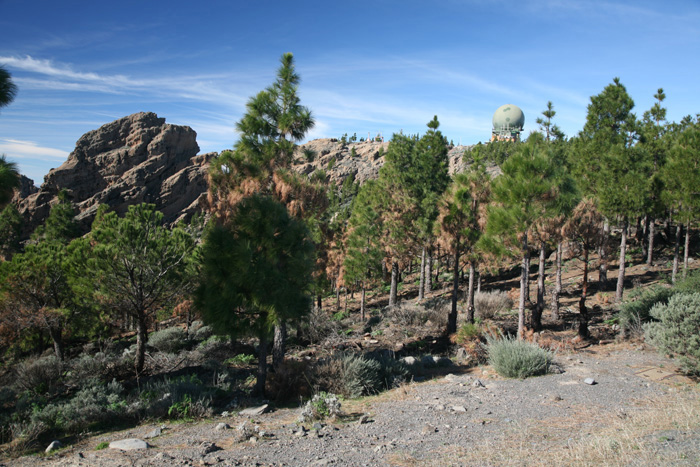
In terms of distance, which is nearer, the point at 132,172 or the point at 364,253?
the point at 364,253

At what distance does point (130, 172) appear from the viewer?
102938 mm

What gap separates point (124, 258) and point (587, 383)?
13.2m

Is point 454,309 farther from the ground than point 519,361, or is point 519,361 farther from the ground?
point 519,361

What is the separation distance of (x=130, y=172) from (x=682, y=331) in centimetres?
11596

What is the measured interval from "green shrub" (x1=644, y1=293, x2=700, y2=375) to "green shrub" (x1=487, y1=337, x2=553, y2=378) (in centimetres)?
232

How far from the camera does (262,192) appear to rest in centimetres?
1238

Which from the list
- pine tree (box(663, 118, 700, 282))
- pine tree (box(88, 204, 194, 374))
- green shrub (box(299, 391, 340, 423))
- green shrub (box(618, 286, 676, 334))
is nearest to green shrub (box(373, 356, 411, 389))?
green shrub (box(299, 391, 340, 423))

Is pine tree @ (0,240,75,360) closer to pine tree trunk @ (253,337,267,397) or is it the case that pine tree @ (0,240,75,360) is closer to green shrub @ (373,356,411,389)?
pine tree trunk @ (253,337,267,397)

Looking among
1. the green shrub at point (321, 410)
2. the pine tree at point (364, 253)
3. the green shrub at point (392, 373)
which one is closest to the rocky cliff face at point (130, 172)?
the pine tree at point (364, 253)

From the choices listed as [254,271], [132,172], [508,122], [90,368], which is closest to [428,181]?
[254,271]

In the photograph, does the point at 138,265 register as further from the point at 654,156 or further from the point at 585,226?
the point at 654,156

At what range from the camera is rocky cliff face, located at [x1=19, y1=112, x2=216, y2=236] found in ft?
325

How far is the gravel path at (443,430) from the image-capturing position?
5000 millimetres

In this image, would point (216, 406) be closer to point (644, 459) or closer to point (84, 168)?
point (644, 459)
